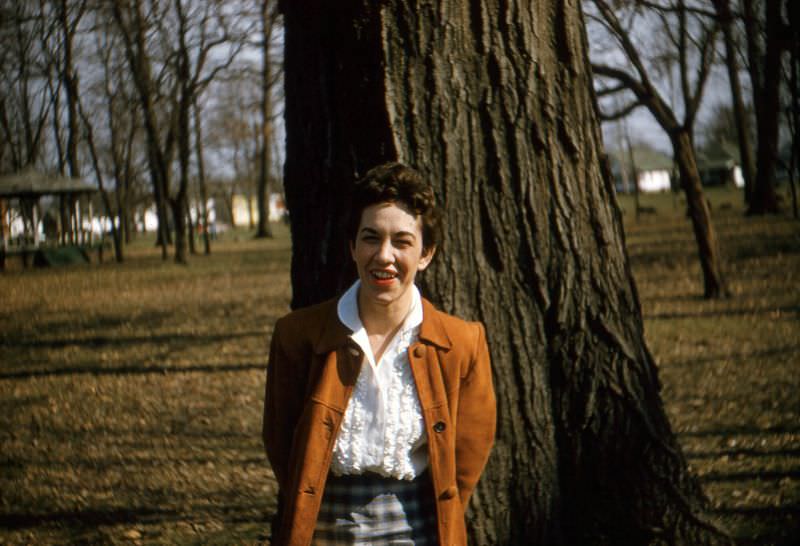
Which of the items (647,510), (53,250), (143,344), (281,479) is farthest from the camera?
(53,250)

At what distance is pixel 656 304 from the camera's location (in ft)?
37.2

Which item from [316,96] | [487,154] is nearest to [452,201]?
[487,154]

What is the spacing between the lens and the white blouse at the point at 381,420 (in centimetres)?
221

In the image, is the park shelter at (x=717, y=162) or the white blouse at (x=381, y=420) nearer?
the white blouse at (x=381, y=420)

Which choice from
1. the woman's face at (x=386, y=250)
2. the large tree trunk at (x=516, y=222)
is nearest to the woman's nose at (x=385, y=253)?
the woman's face at (x=386, y=250)

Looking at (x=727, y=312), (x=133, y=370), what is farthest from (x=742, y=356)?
(x=133, y=370)

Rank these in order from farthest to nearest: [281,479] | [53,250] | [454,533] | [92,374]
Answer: [53,250] < [92,374] < [281,479] < [454,533]

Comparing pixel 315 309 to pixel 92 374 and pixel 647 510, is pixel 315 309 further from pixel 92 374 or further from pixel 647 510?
pixel 92 374

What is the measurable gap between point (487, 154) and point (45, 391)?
6.91m

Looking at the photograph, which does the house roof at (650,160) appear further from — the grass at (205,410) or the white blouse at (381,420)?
the white blouse at (381,420)

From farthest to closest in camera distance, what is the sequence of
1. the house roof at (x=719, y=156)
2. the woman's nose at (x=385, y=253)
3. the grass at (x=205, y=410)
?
the house roof at (x=719, y=156) → the grass at (x=205, y=410) → the woman's nose at (x=385, y=253)

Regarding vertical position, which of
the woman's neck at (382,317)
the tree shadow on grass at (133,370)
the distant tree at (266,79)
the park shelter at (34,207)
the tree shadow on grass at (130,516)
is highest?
the distant tree at (266,79)

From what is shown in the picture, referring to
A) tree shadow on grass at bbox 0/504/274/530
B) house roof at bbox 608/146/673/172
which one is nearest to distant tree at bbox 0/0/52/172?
tree shadow on grass at bbox 0/504/274/530

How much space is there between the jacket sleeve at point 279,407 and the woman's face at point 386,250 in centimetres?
35
